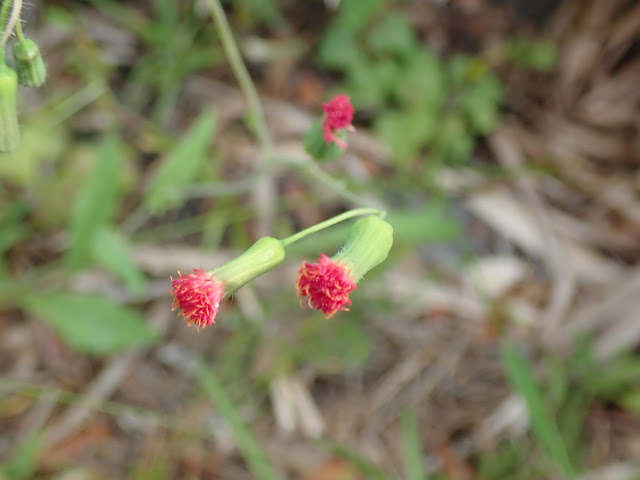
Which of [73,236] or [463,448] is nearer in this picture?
[73,236]

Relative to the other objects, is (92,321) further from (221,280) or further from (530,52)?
(530,52)

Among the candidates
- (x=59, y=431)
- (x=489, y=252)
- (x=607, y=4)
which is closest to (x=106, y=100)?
(x=59, y=431)

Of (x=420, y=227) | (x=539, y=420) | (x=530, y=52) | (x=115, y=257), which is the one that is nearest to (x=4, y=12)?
(x=115, y=257)

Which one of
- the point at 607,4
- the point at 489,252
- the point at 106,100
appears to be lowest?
the point at 489,252

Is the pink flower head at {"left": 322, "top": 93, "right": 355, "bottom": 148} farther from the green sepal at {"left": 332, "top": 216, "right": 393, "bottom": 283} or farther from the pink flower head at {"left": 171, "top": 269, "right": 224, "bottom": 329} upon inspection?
the pink flower head at {"left": 171, "top": 269, "right": 224, "bottom": 329}

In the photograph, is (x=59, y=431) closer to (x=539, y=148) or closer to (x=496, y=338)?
(x=496, y=338)

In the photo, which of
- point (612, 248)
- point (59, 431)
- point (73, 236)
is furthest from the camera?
point (612, 248)

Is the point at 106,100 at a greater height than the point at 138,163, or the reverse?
the point at 106,100
